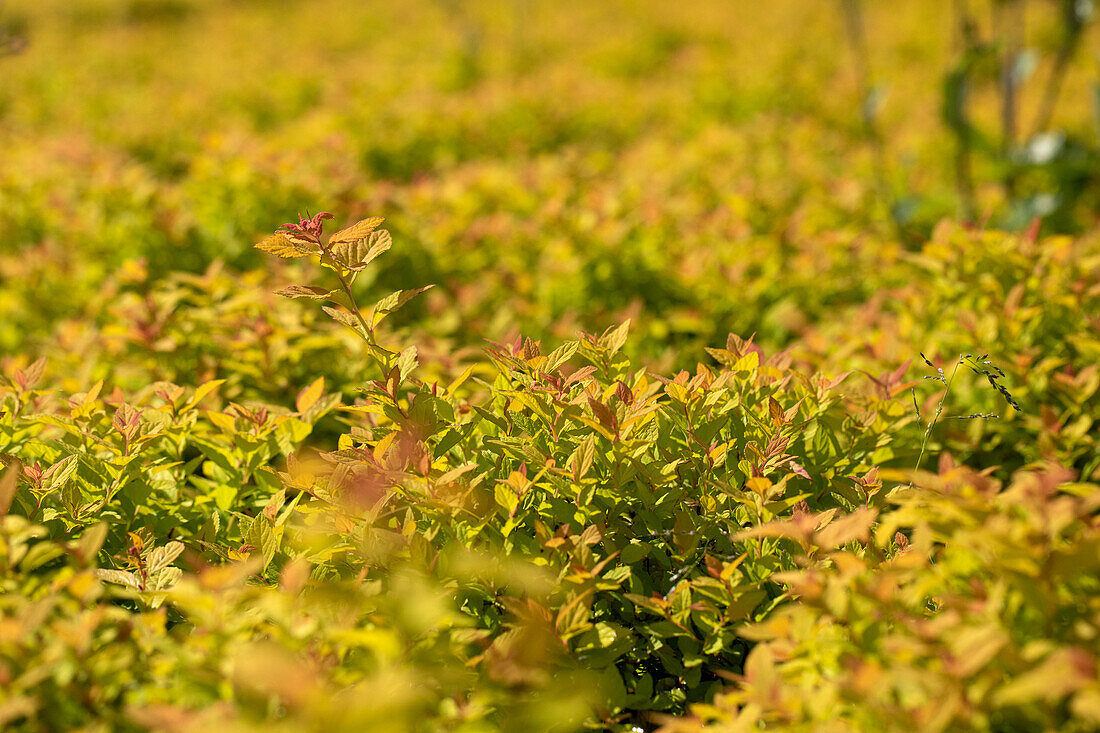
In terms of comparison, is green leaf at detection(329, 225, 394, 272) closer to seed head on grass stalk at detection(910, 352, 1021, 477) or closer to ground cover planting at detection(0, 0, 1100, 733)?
ground cover planting at detection(0, 0, 1100, 733)

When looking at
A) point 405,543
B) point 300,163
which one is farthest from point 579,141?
point 405,543

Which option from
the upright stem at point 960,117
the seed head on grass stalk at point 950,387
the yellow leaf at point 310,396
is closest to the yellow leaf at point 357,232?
the yellow leaf at point 310,396

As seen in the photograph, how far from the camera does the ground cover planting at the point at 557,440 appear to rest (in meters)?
1.06

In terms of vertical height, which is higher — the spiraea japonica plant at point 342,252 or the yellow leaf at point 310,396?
the spiraea japonica plant at point 342,252

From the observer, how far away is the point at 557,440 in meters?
1.54

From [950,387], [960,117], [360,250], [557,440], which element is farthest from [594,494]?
[960,117]

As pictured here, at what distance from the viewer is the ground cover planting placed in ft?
3.48

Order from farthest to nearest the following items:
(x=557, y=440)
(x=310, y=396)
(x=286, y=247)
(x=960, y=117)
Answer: (x=960, y=117)
(x=310, y=396)
(x=557, y=440)
(x=286, y=247)

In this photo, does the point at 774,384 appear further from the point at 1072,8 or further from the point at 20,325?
the point at 1072,8

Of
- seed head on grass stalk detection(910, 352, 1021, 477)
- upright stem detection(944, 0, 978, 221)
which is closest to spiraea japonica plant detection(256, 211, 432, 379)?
seed head on grass stalk detection(910, 352, 1021, 477)

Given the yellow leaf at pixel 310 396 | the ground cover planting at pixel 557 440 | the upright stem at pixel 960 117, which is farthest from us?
the upright stem at pixel 960 117

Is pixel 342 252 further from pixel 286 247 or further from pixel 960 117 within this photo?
pixel 960 117

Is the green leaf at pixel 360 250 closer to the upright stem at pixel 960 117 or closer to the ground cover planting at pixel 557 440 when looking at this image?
the ground cover planting at pixel 557 440

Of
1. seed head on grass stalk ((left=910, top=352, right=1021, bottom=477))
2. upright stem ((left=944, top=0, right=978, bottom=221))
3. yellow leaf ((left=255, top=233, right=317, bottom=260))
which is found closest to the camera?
yellow leaf ((left=255, top=233, right=317, bottom=260))
